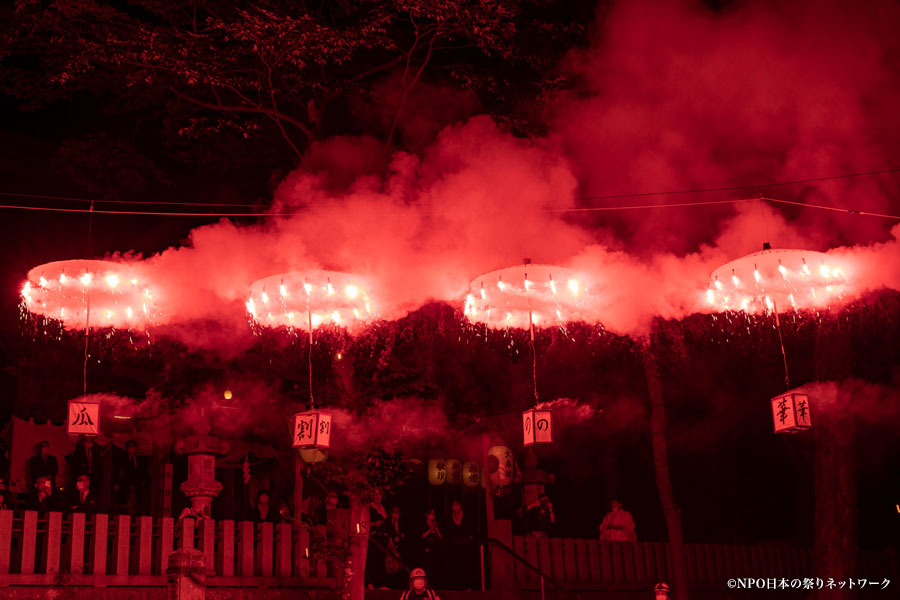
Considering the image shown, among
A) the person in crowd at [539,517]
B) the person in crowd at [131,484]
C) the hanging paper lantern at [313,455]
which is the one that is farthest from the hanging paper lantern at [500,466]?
the person in crowd at [131,484]

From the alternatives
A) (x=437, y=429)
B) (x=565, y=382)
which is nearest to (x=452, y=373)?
(x=437, y=429)

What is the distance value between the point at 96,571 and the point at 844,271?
7.55 m

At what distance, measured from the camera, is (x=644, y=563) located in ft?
37.1

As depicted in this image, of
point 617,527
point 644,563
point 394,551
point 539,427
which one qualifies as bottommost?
point 644,563

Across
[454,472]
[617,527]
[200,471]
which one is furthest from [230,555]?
[617,527]

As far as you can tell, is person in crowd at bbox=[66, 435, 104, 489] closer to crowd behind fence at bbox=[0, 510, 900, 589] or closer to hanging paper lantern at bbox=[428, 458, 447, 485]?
crowd behind fence at bbox=[0, 510, 900, 589]

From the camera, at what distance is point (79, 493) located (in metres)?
9.81

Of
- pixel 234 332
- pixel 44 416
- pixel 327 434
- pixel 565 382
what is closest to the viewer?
pixel 327 434

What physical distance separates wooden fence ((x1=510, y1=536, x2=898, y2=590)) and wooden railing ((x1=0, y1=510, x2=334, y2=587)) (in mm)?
2495

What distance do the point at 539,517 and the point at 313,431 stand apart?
3.78 m

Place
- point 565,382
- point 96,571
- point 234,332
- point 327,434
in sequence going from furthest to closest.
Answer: point 565,382 < point 234,332 < point 327,434 < point 96,571

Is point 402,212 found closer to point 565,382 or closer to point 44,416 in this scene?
point 565,382

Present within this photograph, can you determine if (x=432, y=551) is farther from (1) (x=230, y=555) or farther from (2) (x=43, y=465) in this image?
(2) (x=43, y=465)

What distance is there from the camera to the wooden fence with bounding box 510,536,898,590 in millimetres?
10320
